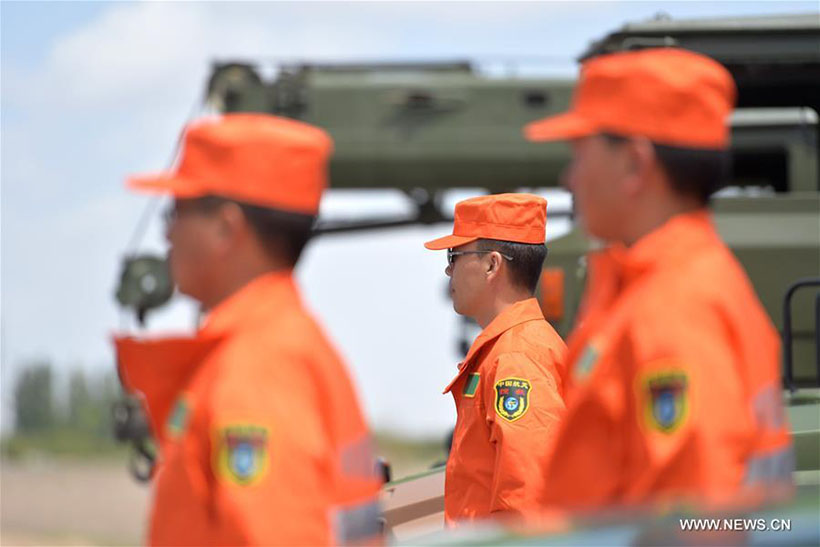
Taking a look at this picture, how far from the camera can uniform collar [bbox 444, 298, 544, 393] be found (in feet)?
14.0

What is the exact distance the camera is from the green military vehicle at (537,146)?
688cm

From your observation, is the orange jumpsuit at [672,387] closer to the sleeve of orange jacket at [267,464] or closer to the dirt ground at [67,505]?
the sleeve of orange jacket at [267,464]

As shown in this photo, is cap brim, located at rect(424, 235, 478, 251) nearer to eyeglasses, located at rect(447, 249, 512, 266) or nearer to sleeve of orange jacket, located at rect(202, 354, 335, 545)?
eyeglasses, located at rect(447, 249, 512, 266)

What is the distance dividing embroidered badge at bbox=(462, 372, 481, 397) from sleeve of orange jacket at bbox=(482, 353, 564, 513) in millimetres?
92

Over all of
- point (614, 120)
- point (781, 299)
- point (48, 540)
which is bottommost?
point (48, 540)

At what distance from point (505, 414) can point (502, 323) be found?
16.0 inches

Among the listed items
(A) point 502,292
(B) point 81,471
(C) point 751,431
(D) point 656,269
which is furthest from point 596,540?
(B) point 81,471

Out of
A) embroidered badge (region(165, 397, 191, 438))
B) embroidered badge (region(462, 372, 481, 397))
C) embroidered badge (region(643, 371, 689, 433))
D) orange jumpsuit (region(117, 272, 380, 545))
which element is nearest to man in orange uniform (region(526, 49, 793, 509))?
embroidered badge (region(643, 371, 689, 433))

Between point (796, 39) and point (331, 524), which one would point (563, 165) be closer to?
point (796, 39)

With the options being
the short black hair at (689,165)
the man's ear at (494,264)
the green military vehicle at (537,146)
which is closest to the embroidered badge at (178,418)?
the short black hair at (689,165)

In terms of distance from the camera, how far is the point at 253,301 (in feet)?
8.75

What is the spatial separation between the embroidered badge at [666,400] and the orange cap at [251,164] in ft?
2.46

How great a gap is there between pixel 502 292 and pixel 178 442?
6.59 feet

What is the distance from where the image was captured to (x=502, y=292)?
14.6 ft
